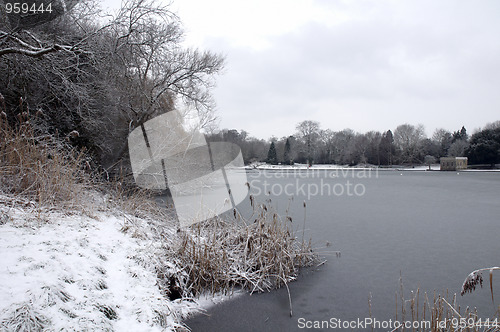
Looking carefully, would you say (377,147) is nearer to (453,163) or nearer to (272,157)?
(453,163)

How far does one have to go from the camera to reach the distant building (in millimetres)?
42844

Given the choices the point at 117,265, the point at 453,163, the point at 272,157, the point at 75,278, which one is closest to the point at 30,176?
the point at 117,265

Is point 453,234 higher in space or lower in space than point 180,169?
lower

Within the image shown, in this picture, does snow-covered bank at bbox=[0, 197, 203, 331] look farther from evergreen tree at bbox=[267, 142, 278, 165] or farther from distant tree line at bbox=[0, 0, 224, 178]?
evergreen tree at bbox=[267, 142, 278, 165]

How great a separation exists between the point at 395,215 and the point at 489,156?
143 ft

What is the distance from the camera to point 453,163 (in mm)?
43469

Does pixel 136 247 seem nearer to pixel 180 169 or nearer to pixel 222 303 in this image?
pixel 222 303

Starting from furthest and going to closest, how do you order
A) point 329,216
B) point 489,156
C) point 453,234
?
point 489,156, point 329,216, point 453,234

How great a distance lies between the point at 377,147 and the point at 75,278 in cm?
5745

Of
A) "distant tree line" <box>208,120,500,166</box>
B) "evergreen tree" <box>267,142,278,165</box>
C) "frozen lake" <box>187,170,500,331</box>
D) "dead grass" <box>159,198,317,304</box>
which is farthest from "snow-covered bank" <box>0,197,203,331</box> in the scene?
"evergreen tree" <box>267,142,278,165</box>

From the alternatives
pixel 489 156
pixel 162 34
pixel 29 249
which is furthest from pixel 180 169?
pixel 489 156

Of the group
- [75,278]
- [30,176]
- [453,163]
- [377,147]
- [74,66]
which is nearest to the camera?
[75,278]

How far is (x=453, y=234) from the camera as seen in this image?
24.0 ft

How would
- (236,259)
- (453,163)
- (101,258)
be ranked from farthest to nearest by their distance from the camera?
(453,163) < (236,259) < (101,258)
